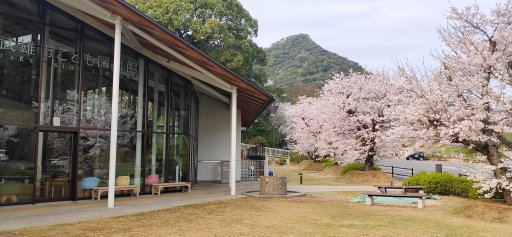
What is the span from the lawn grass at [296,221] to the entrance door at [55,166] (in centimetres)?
311

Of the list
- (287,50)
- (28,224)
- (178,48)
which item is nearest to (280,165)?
(178,48)

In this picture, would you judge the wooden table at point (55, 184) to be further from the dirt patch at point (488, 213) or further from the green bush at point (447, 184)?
the green bush at point (447, 184)

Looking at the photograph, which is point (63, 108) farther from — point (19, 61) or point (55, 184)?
point (55, 184)

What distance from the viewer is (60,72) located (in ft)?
37.7

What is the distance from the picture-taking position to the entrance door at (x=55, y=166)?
1091 cm

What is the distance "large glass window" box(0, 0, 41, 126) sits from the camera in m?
10.4

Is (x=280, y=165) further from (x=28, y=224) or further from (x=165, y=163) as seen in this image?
(x=28, y=224)

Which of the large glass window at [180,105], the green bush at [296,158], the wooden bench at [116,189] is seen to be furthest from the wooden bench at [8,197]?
the green bush at [296,158]

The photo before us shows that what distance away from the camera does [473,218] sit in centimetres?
1030

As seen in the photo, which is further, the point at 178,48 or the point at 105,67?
the point at 105,67

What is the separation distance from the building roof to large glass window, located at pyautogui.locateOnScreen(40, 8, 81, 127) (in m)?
Answer: 1.06

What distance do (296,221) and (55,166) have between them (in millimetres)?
6455

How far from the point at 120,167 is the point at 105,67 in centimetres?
295

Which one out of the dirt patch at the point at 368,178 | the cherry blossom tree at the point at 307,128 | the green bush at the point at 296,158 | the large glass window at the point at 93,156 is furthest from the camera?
the green bush at the point at 296,158
